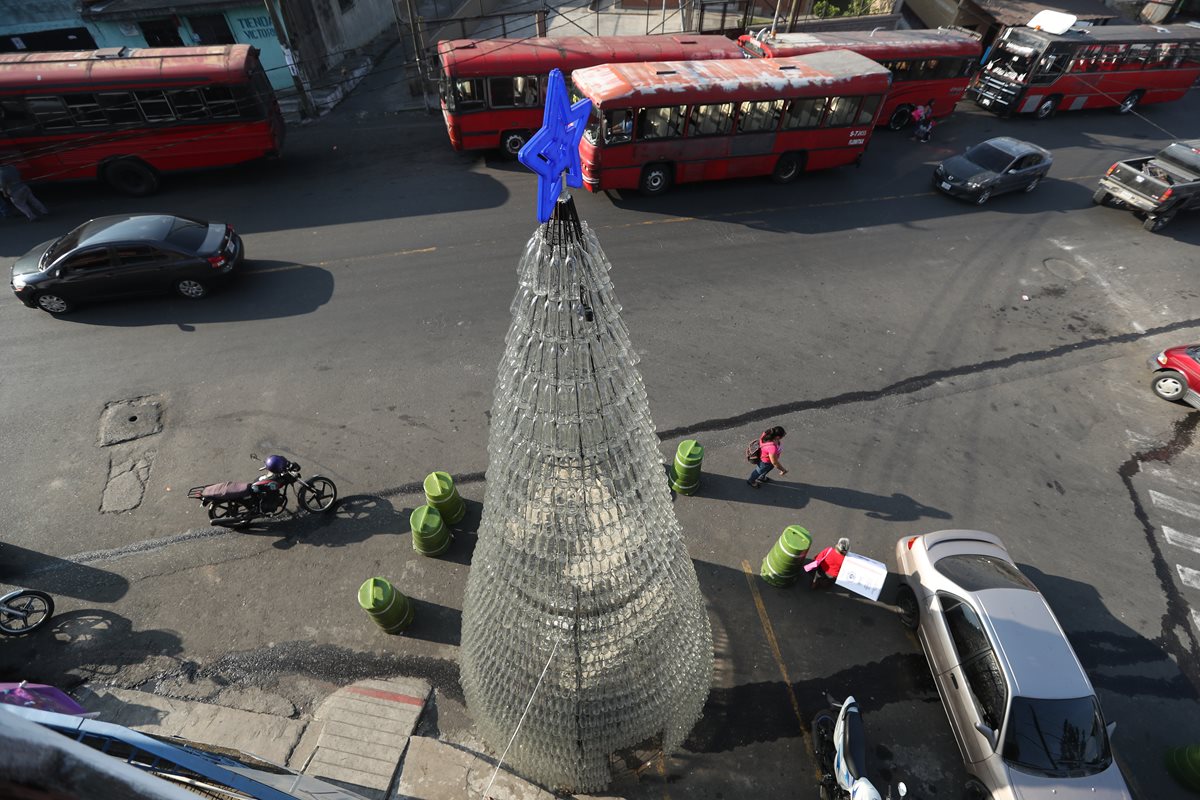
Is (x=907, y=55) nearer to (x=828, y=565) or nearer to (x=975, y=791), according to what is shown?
(x=828, y=565)

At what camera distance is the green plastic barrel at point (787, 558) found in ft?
24.0

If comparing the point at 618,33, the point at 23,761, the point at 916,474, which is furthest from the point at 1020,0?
the point at 23,761

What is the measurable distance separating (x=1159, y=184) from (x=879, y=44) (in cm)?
901

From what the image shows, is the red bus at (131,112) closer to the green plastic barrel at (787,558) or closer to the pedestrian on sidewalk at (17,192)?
the pedestrian on sidewalk at (17,192)

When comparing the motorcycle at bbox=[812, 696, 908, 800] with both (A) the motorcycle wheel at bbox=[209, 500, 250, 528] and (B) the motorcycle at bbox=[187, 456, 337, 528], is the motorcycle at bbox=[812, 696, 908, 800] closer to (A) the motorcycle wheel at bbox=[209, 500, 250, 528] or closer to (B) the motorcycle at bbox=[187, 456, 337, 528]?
(B) the motorcycle at bbox=[187, 456, 337, 528]

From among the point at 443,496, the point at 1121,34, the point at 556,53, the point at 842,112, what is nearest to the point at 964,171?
the point at 842,112

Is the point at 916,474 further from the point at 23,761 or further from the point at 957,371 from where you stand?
the point at 23,761

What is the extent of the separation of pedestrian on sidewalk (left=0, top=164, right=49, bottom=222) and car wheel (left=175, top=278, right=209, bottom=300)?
18.6 ft

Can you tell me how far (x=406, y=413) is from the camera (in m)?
10.1

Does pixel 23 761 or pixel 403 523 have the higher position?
pixel 23 761

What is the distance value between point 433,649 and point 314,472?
3.82 m

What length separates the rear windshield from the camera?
11.6 metres

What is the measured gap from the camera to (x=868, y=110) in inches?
626

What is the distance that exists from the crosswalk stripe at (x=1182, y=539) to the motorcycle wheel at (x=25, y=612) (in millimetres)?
16150
